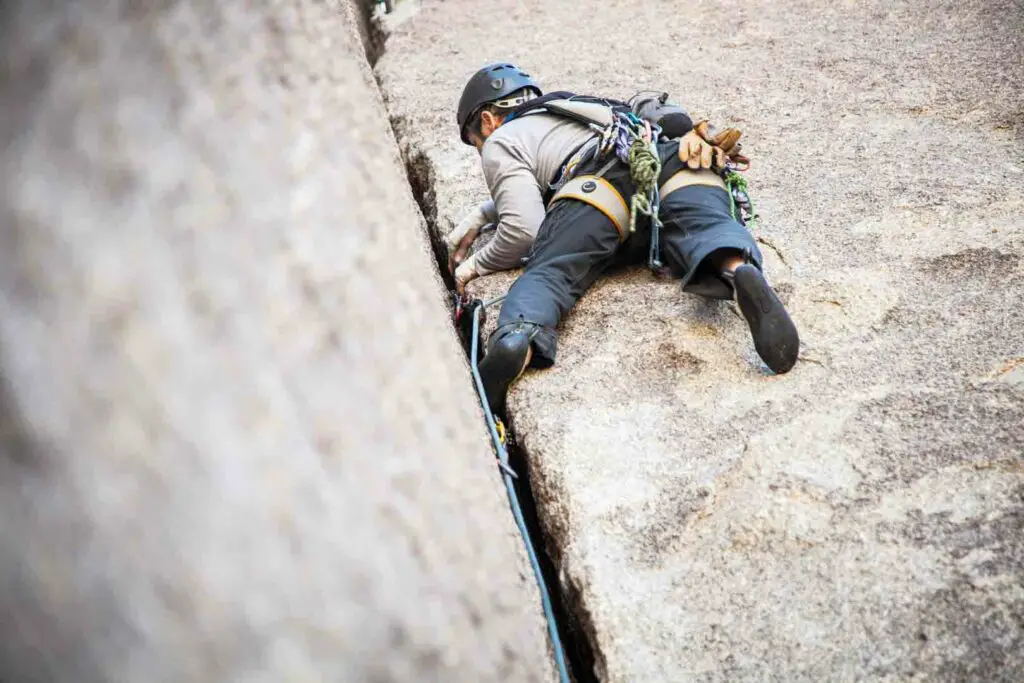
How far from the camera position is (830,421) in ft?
4.32

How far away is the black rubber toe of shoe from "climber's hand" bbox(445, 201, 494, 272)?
1057mm

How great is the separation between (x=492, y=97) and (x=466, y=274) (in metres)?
0.65

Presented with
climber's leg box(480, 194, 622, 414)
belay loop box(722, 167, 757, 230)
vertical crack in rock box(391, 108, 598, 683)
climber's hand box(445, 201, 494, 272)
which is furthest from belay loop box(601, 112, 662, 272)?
vertical crack in rock box(391, 108, 598, 683)

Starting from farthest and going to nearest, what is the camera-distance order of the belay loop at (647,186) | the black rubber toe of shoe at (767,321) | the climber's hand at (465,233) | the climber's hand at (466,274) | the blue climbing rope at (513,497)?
the climber's hand at (465,233), the climber's hand at (466,274), the belay loop at (647,186), the black rubber toe of shoe at (767,321), the blue climbing rope at (513,497)

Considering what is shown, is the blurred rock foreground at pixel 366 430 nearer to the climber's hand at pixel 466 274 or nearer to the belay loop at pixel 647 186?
the belay loop at pixel 647 186

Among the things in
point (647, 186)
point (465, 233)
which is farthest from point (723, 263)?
point (465, 233)

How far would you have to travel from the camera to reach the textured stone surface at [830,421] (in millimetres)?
996

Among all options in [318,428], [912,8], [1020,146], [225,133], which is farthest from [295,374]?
[912,8]

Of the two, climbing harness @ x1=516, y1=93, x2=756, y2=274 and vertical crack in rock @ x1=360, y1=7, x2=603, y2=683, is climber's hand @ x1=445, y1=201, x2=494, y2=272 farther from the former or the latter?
climbing harness @ x1=516, y1=93, x2=756, y2=274

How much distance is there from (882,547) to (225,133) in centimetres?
110

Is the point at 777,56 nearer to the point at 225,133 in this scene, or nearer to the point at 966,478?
the point at 966,478

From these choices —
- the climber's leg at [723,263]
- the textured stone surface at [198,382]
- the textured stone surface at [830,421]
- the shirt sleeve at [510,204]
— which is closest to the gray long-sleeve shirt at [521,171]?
the shirt sleeve at [510,204]

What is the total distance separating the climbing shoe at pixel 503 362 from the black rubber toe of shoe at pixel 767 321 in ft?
1.68

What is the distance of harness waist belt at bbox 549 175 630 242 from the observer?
1.87 m
